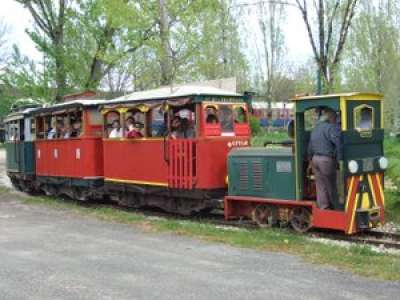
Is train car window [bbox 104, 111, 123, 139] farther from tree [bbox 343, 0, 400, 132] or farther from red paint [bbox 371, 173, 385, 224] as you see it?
tree [bbox 343, 0, 400, 132]

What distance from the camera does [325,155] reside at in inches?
412

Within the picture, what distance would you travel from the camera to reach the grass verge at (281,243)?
8.34 meters

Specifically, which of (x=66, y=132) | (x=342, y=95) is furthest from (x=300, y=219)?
(x=66, y=132)

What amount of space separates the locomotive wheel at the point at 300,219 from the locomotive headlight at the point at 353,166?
1.23 meters

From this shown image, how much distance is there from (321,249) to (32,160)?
488 inches

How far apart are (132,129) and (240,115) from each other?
247 centimetres

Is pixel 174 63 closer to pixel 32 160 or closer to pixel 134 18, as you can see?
pixel 134 18

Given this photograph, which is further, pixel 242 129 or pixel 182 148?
pixel 242 129

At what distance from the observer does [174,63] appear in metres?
19.6

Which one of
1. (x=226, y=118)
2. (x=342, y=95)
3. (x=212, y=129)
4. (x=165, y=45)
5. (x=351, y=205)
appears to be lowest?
(x=351, y=205)

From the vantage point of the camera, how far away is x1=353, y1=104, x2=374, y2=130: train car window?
34.0 ft

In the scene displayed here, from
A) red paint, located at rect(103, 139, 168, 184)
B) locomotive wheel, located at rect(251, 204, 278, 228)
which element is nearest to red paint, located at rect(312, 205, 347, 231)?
locomotive wheel, located at rect(251, 204, 278, 228)

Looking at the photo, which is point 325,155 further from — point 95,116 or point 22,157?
point 22,157

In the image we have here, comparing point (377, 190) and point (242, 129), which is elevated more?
point (242, 129)
